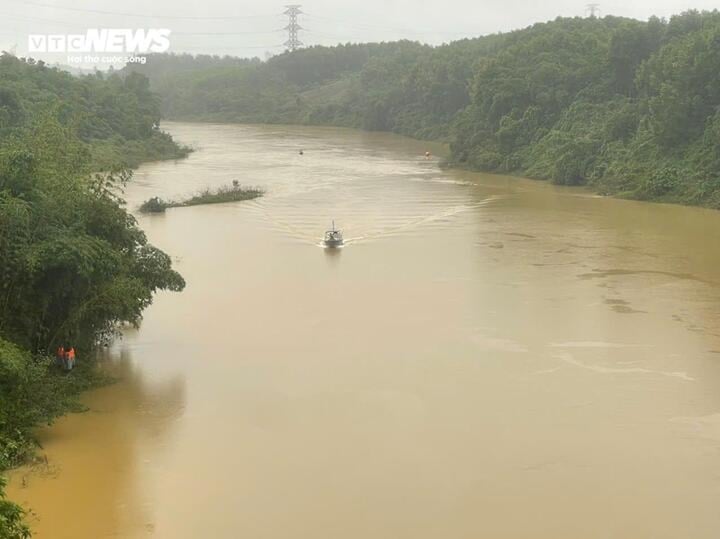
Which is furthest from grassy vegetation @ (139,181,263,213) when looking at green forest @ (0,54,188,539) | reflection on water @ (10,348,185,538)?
reflection on water @ (10,348,185,538)

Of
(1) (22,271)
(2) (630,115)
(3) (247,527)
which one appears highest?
(2) (630,115)

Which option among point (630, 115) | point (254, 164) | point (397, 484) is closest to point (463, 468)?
point (397, 484)

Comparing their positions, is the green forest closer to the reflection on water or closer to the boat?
the reflection on water

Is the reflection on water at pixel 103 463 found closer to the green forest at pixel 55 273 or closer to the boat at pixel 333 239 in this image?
the green forest at pixel 55 273

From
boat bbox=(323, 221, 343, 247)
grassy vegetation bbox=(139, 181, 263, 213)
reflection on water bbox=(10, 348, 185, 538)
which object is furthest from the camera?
grassy vegetation bbox=(139, 181, 263, 213)

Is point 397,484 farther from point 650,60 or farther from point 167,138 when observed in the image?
point 167,138

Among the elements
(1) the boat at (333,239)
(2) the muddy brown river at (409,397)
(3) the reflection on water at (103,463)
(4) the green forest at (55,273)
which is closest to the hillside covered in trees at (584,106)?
(2) the muddy brown river at (409,397)
